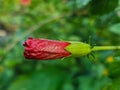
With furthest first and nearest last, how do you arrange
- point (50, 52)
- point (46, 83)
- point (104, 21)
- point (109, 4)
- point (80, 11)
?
1. point (46, 83)
2. point (80, 11)
3. point (104, 21)
4. point (109, 4)
5. point (50, 52)

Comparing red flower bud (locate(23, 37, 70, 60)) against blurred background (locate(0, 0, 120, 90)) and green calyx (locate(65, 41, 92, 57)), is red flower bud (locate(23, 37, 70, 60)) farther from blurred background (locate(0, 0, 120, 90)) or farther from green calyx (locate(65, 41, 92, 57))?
blurred background (locate(0, 0, 120, 90))

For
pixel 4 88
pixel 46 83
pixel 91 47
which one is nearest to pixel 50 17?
pixel 46 83

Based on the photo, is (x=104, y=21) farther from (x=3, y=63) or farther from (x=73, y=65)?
(x=3, y=63)

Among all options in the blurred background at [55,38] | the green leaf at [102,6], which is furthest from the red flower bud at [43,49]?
the blurred background at [55,38]

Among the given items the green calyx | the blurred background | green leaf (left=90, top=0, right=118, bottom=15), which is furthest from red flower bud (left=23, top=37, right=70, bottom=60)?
the blurred background

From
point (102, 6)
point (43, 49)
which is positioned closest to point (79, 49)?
point (43, 49)
